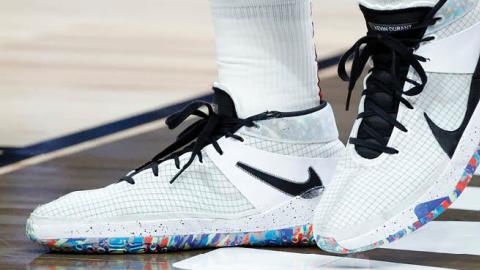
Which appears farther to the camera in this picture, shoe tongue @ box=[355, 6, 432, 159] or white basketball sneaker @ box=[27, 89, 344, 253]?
white basketball sneaker @ box=[27, 89, 344, 253]

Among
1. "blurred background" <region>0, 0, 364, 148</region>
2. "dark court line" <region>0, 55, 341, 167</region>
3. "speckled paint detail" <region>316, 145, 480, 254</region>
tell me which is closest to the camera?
"speckled paint detail" <region>316, 145, 480, 254</region>

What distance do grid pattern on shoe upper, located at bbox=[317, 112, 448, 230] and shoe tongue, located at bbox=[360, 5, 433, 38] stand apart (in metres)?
0.10

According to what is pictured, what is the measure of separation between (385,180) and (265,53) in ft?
0.93

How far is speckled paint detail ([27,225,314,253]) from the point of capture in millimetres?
1779

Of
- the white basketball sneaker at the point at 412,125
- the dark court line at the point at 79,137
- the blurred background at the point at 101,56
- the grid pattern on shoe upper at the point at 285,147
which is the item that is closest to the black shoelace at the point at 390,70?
the white basketball sneaker at the point at 412,125

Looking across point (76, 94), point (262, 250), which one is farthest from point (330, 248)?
point (76, 94)

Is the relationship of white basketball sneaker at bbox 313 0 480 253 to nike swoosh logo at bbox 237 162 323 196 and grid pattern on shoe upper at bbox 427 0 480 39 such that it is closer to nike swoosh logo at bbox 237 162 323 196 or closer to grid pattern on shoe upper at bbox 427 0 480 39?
grid pattern on shoe upper at bbox 427 0 480 39

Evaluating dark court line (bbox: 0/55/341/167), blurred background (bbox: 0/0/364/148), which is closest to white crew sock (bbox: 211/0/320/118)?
dark court line (bbox: 0/55/341/167)

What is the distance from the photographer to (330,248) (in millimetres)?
1608

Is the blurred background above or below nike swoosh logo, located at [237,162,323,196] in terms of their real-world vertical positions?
below

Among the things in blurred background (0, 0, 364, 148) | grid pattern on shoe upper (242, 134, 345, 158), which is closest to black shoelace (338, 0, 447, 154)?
grid pattern on shoe upper (242, 134, 345, 158)

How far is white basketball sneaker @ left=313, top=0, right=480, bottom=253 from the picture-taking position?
1.63 m

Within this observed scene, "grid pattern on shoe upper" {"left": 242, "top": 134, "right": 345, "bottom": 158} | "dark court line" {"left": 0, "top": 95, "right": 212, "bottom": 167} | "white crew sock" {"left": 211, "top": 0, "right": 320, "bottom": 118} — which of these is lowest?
"dark court line" {"left": 0, "top": 95, "right": 212, "bottom": 167}

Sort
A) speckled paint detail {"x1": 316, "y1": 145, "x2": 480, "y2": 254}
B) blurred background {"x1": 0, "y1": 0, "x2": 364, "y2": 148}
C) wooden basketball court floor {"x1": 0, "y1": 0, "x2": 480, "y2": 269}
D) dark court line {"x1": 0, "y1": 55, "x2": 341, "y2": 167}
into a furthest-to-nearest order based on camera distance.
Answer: blurred background {"x1": 0, "y1": 0, "x2": 364, "y2": 148}, dark court line {"x1": 0, "y1": 55, "x2": 341, "y2": 167}, wooden basketball court floor {"x1": 0, "y1": 0, "x2": 480, "y2": 269}, speckled paint detail {"x1": 316, "y1": 145, "x2": 480, "y2": 254}
